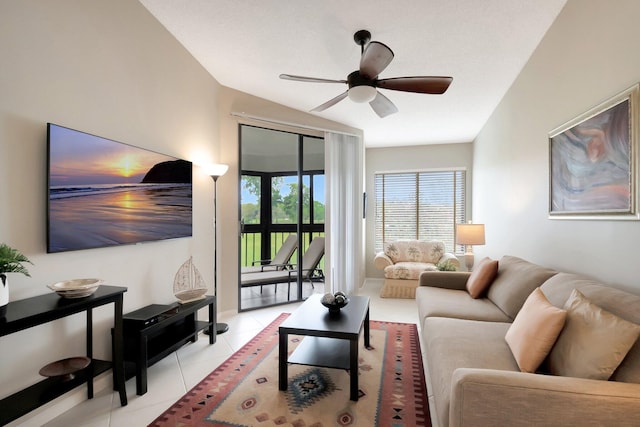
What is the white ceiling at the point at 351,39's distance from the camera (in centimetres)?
218

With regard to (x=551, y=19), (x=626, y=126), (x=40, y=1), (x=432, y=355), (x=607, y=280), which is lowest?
(x=432, y=355)

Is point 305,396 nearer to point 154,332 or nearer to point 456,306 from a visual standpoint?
point 154,332

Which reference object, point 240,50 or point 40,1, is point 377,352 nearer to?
point 240,50

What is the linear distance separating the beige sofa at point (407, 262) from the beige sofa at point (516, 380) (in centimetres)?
222

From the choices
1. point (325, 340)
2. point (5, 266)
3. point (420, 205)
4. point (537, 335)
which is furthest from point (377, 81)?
point (420, 205)

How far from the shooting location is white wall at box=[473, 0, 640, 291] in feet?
5.20

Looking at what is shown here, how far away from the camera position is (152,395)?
6.83ft

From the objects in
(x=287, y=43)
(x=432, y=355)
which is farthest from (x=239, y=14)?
(x=432, y=355)

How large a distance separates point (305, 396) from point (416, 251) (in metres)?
3.59

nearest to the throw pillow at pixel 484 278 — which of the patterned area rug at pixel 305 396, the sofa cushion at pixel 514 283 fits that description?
the sofa cushion at pixel 514 283

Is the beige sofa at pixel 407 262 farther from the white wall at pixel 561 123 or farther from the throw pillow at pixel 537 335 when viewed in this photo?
the throw pillow at pixel 537 335

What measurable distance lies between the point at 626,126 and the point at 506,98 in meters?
2.12

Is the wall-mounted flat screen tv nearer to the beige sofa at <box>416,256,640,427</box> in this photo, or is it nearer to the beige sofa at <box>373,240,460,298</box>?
the beige sofa at <box>416,256,640,427</box>

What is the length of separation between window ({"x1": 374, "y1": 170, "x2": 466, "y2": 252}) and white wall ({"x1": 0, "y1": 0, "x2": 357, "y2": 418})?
3.41 meters
